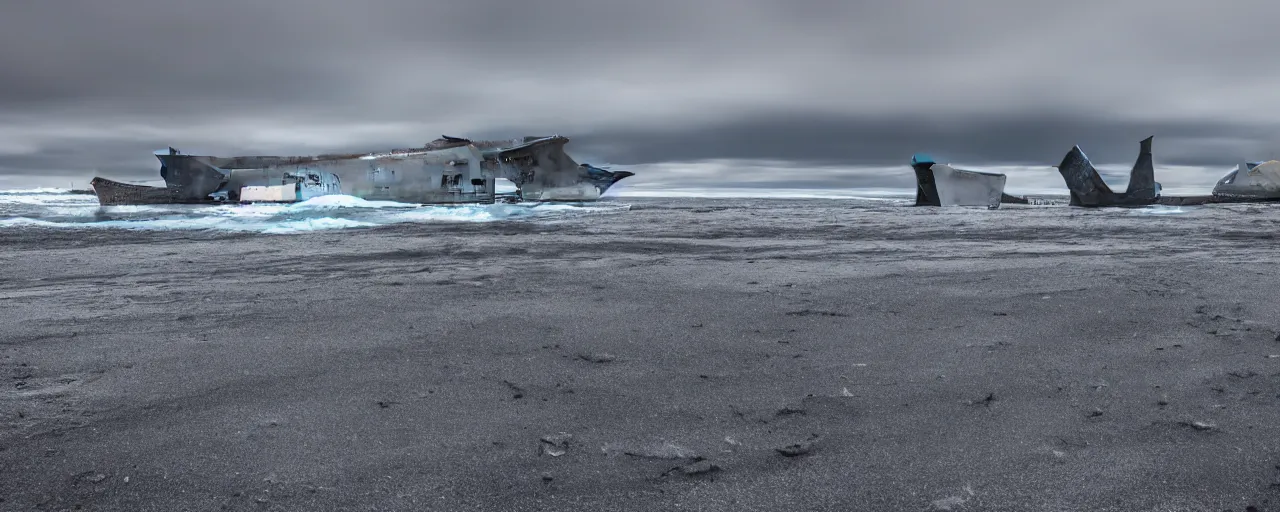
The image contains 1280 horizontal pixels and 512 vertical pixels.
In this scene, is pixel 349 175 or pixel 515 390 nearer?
pixel 515 390

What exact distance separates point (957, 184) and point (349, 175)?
28.5 metres

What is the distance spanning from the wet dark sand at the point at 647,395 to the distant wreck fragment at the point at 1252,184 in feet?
150

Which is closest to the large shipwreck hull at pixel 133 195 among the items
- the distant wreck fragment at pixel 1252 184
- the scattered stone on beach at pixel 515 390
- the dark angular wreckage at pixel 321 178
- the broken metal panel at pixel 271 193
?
the dark angular wreckage at pixel 321 178

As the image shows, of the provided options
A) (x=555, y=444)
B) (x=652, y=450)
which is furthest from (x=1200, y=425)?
(x=555, y=444)

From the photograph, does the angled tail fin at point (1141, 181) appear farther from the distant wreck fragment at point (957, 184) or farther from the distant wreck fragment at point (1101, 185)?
the distant wreck fragment at point (957, 184)

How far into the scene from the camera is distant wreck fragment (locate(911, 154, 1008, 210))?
1309 inches

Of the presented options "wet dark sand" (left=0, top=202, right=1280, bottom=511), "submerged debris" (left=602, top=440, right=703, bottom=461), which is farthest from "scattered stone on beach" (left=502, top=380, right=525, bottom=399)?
"submerged debris" (left=602, top=440, right=703, bottom=461)

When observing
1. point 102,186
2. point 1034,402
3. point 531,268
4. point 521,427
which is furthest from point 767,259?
point 102,186

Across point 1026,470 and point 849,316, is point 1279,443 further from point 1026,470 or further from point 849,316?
point 849,316

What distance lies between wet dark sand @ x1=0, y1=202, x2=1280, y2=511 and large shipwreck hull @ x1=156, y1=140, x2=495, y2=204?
26.3 metres

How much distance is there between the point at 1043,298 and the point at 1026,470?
3267mm

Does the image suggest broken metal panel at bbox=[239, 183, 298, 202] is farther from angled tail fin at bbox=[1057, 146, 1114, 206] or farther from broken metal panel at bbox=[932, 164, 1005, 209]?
angled tail fin at bbox=[1057, 146, 1114, 206]

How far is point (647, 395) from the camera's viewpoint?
2650 mm

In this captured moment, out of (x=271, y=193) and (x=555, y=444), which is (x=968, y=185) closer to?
(x=271, y=193)
